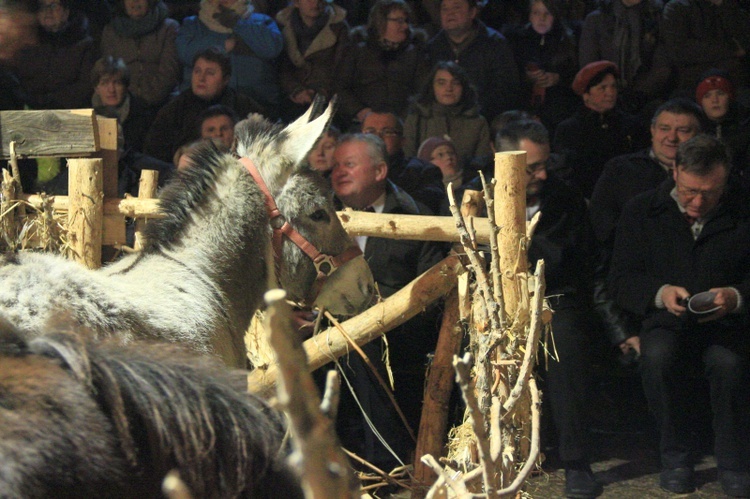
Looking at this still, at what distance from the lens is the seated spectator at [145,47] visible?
6656mm

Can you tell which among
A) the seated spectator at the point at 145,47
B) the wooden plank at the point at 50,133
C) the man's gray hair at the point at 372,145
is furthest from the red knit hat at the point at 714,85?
the wooden plank at the point at 50,133

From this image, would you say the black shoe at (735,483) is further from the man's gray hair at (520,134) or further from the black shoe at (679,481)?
the man's gray hair at (520,134)

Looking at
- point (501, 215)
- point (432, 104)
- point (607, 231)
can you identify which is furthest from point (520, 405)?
point (432, 104)

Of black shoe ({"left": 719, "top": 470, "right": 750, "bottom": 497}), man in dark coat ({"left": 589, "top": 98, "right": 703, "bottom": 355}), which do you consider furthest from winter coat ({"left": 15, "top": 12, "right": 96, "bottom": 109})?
black shoe ({"left": 719, "top": 470, "right": 750, "bottom": 497})

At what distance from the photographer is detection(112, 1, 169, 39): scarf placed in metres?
6.66

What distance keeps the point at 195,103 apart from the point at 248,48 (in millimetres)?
674

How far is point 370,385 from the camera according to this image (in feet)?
15.4

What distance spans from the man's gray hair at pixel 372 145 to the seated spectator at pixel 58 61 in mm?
2544

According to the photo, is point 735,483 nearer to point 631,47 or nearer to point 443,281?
point 443,281

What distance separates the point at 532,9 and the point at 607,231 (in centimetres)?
Answer: 236

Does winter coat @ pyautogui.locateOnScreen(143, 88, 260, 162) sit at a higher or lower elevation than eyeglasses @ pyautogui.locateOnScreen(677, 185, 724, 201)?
higher

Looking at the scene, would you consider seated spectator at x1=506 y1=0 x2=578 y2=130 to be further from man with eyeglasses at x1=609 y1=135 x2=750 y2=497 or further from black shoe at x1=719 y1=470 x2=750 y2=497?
black shoe at x1=719 y1=470 x2=750 y2=497

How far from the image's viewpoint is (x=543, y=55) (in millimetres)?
6926

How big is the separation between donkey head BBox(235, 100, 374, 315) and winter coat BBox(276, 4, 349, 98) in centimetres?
327
